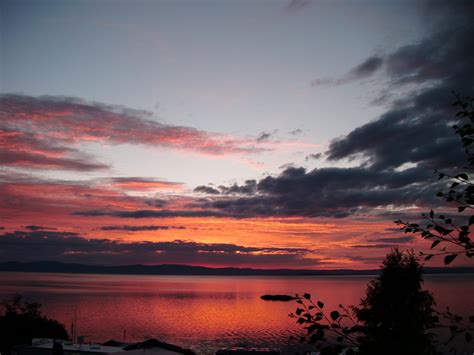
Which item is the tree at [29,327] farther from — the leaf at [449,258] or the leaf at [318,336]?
the leaf at [449,258]

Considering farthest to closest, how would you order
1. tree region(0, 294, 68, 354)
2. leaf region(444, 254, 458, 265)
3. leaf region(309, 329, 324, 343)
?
tree region(0, 294, 68, 354) < leaf region(309, 329, 324, 343) < leaf region(444, 254, 458, 265)

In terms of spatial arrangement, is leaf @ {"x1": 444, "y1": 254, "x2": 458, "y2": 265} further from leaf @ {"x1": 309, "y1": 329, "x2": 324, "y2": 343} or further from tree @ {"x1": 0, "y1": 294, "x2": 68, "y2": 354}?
tree @ {"x1": 0, "y1": 294, "x2": 68, "y2": 354}

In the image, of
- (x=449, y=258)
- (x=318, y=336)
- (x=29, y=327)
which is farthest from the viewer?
(x=29, y=327)

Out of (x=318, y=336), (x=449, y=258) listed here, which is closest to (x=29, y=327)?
(x=318, y=336)

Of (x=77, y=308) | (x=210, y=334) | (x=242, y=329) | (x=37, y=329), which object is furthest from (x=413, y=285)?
(x=77, y=308)

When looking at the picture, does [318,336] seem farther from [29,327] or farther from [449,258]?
[29,327]

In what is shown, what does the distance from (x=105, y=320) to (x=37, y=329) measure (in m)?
55.5

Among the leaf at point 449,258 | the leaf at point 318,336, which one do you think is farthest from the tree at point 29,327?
the leaf at point 449,258

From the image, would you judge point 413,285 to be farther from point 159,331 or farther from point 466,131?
point 159,331

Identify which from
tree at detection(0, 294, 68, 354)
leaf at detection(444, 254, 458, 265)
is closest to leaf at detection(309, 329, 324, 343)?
leaf at detection(444, 254, 458, 265)

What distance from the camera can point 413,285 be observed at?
3503 cm

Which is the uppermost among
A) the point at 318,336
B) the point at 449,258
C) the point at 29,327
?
the point at 449,258

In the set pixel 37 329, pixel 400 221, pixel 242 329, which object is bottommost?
pixel 242 329

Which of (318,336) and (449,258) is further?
(318,336)
